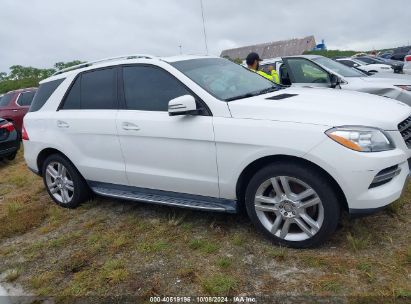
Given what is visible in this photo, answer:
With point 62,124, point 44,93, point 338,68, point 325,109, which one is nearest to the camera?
point 325,109

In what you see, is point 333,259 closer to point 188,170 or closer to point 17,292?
point 188,170

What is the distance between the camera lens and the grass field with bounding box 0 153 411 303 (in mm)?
2932

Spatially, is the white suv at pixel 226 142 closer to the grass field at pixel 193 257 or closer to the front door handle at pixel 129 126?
the front door handle at pixel 129 126

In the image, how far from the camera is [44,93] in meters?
5.11

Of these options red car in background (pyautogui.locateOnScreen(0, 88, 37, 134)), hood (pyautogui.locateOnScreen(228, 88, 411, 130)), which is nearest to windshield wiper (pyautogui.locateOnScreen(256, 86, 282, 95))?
hood (pyautogui.locateOnScreen(228, 88, 411, 130))

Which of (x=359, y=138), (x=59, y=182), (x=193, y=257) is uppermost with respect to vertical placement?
(x=359, y=138)

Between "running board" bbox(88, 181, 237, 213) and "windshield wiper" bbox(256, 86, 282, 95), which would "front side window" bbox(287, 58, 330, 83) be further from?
"running board" bbox(88, 181, 237, 213)

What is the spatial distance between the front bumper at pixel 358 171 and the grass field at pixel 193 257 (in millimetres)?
468

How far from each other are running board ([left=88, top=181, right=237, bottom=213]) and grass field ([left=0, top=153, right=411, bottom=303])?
0.29 meters

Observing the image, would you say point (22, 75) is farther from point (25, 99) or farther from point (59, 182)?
point (59, 182)

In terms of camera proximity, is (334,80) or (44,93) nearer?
(44,93)

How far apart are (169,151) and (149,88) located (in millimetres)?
724

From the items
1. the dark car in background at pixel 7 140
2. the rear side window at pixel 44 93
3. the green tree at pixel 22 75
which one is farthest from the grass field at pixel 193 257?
the green tree at pixel 22 75

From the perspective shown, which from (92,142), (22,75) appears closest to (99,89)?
(92,142)
